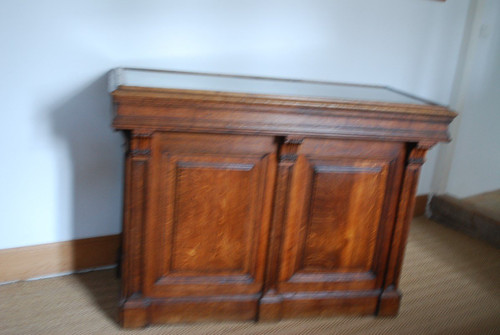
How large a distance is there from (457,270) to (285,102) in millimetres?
1455

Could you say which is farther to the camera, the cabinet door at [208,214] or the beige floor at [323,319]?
the beige floor at [323,319]

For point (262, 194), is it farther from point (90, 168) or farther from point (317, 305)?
point (90, 168)

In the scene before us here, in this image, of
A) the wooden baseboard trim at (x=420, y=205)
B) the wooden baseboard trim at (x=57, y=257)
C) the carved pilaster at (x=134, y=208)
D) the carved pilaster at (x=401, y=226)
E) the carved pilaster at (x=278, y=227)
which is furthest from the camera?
the wooden baseboard trim at (x=420, y=205)

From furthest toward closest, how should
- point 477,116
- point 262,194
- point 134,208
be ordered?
point 477,116 < point 262,194 < point 134,208

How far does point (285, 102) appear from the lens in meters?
1.67

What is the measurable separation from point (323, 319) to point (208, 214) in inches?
25.5

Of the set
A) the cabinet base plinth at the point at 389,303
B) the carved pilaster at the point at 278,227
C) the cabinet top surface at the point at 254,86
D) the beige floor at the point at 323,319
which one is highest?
the cabinet top surface at the point at 254,86

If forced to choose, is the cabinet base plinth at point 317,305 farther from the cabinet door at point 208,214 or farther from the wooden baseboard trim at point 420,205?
the wooden baseboard trim at point 420,205

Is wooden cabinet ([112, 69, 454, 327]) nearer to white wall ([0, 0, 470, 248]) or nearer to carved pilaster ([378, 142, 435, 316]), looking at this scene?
carved pilaster ([378, 142, 435, 316])

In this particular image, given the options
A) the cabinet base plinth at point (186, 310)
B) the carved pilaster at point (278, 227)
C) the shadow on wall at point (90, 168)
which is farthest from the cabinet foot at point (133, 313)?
the carved pilaster at point (278, 227)

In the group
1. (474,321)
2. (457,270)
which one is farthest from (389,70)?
(474,321)

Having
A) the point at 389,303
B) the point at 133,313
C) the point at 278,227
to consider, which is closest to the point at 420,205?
the point at 389,303

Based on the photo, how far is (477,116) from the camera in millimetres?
3135

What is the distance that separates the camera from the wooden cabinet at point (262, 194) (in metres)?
1.67
